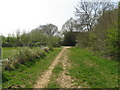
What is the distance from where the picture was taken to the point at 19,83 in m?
5.43

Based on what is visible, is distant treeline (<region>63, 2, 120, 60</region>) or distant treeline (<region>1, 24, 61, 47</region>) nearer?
distant treeline (<region>63, 2, 120, 60</region>)

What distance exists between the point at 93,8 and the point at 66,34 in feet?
67.3

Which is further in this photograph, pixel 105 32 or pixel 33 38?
pixel 33 38

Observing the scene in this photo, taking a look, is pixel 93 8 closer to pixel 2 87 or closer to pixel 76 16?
pixel 76 16

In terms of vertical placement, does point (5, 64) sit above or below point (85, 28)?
below

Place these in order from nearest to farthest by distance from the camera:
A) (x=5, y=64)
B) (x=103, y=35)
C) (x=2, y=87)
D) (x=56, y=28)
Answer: (x=2, y=87)
(x=5, y=64)
(x=103, y=35)
(x=56, y=28)

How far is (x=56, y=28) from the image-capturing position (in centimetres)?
5959

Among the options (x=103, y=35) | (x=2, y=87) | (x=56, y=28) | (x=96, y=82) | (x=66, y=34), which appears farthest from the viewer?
(x=56, y=28)

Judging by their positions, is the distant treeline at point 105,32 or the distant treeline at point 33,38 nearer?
the distant treeline at point 105,32

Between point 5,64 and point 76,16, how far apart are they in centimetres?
2375

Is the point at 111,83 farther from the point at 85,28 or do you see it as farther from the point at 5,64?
the point at 85,28

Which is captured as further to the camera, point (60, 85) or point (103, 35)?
point (103, 35)

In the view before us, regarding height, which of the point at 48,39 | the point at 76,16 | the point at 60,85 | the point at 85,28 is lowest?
the point at 60,85

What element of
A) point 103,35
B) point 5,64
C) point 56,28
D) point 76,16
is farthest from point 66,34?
point 5,64
